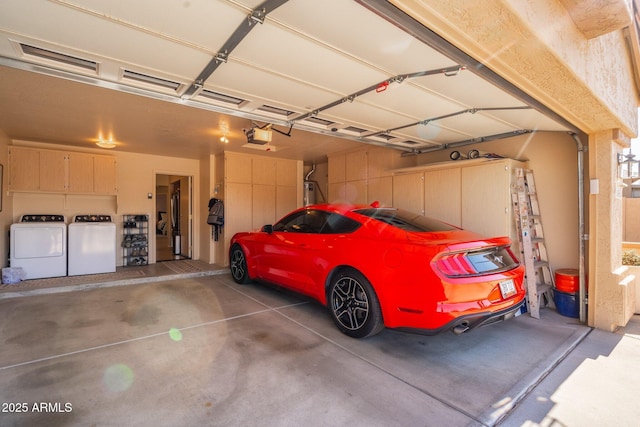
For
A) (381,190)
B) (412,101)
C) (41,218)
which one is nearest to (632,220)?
(381,190)

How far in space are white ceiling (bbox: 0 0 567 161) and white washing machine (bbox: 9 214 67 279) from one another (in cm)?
176

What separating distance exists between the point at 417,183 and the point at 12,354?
5.44 m

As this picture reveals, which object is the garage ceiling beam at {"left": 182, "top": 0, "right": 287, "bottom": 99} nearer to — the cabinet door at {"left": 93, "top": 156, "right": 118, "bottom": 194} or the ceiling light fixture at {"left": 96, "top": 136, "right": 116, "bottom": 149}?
the ceiling light fixture at {"left": 96, "top": 136, "right": 116, "bottom": 149}

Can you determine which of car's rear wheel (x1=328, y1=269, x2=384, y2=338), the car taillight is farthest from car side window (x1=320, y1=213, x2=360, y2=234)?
the car taillight

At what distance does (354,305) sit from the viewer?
311 cm

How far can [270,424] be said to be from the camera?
72.9 inches

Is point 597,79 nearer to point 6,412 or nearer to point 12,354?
point 6,412

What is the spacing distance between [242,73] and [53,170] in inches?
224

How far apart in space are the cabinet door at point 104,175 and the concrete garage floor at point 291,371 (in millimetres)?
3172

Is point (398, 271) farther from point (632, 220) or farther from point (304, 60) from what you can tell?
point (632, 220)

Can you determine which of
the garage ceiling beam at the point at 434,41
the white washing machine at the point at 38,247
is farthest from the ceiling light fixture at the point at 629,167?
the white washing machine at the point at 38,247

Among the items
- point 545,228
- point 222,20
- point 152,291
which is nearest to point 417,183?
point 545,228

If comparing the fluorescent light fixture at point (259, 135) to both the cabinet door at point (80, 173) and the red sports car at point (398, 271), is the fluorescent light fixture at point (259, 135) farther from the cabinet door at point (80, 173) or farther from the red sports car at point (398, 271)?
the cabinet door at point (80, 173)

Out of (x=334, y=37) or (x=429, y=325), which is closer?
(x=334, y=37)
